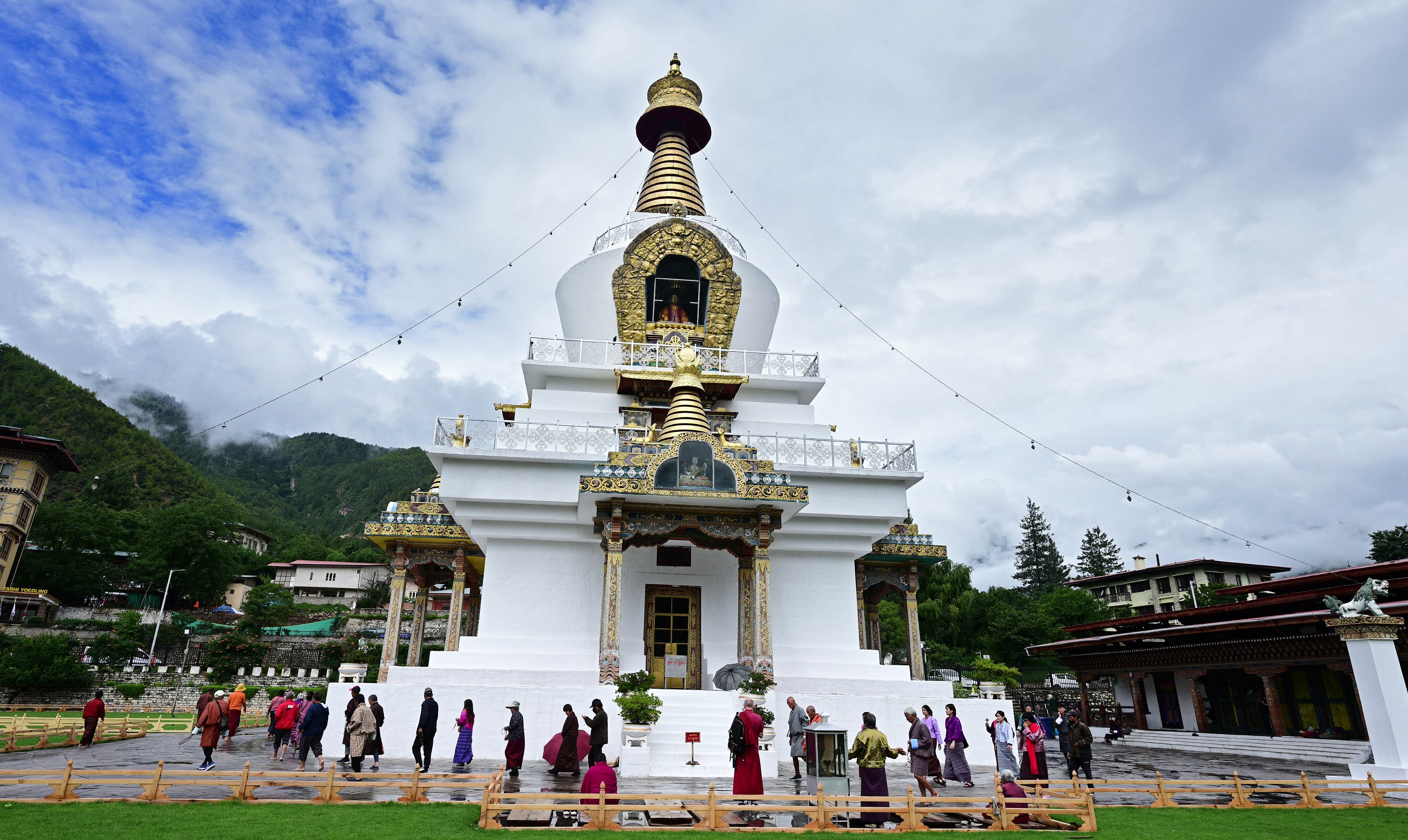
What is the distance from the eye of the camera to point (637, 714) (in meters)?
12.2

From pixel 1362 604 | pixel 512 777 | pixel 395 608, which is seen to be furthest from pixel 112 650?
pixel 1362 604

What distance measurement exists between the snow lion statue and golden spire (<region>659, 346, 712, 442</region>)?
11.1m

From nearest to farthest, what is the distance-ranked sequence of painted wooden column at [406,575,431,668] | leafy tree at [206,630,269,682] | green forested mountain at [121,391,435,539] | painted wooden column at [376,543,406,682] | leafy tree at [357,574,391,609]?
painted wooden column at [376,543,406,682] → painted wooden column at [406,575,431,668] → leafy tree at [206,630,269,682] → leafy tree at [357,574,391,609] → green forested mountain at [121,391,435,539]

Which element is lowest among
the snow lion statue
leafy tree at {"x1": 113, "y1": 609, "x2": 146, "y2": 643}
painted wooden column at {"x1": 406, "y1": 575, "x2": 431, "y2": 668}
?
the snow lion statue

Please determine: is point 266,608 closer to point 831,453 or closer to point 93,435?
point 93,435

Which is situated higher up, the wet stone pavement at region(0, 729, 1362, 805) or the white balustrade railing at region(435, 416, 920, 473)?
the white balustrade railing at region(435, 416, 920, 473)

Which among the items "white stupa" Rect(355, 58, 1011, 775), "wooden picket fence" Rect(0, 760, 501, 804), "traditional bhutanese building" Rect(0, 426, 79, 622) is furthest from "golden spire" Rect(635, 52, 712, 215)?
"traditional bhutanese building" Rect(0, 426, 79, 622)

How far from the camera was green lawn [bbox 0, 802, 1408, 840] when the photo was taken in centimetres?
704

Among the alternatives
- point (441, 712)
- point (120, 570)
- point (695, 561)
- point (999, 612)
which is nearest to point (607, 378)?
point (695, 561)

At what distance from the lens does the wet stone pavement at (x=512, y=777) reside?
929 cm

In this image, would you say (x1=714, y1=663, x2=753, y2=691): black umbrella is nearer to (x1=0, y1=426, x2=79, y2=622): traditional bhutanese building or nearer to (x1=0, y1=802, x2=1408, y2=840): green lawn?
(x1=0, y1=802, x2=1408, y2=840): green lawn

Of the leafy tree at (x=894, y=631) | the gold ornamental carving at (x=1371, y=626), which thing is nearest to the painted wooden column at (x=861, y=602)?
the gold ornamental carving at (x=1371, y=626)

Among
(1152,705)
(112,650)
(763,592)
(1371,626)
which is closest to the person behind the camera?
(1371,626)

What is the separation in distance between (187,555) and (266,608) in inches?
295
